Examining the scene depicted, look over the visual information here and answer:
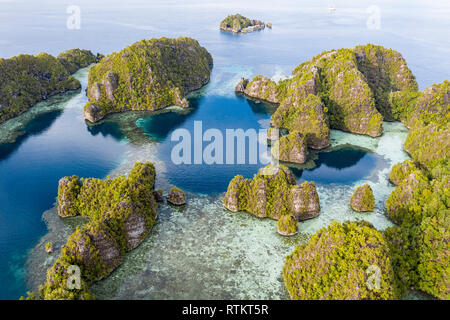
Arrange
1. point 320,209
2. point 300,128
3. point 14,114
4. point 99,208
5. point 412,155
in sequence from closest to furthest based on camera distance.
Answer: point 99,208
point 320,209
point 412,155
point 300,128
point 14,114

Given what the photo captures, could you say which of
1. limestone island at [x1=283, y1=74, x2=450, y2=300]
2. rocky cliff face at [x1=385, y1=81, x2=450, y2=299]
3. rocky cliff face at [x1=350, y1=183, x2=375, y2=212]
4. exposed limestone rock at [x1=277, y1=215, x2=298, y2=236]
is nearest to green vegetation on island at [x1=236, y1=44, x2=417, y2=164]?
rocky cliff face at [x1=385, y1=81, x2=450, y2=299]

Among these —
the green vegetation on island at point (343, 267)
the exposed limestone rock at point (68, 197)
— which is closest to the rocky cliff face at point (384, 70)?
the green vegetation on island at point (343, 267)

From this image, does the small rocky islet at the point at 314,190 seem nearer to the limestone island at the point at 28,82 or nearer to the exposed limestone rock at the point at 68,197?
the exposed limestone rock at the point at 68,197

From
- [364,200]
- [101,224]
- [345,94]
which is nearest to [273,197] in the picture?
[364,200]
